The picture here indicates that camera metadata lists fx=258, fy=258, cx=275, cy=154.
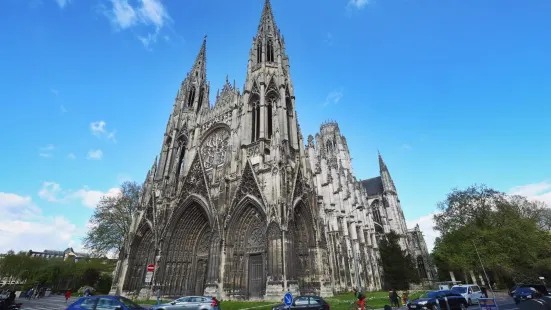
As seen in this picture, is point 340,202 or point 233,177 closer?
point 233,177

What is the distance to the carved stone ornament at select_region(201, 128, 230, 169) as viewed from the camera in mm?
24719

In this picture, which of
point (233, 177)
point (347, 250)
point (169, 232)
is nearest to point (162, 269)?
point (169, 232)

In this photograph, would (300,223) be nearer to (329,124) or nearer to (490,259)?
(490,259)

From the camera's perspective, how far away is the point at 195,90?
32.9 m

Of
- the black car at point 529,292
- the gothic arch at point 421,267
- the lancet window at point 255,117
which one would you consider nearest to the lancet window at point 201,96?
the lancet window at point 255,117

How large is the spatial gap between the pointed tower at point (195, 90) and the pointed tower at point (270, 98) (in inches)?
321

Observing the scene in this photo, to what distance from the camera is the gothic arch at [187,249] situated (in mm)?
19922

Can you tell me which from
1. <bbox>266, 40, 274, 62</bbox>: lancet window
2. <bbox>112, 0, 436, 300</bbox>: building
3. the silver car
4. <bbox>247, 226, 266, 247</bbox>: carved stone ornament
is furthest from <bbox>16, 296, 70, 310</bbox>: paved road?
<bbox>266, 40, 274, 62</bbox>: lancet window

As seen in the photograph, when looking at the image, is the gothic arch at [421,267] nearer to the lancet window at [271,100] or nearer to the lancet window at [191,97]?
the lancet window at [271,100]

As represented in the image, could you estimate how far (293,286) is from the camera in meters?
15.4

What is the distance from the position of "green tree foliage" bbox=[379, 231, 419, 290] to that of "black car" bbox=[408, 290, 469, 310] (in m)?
18.3

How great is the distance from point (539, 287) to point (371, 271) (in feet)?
50.4

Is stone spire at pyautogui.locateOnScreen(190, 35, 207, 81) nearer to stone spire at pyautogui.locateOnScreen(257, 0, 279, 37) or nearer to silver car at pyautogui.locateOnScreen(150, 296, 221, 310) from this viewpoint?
stone spire at pyautogui.locateOnScreen(257, 0, 279, 37)

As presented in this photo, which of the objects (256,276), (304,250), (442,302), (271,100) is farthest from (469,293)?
(271,100)
